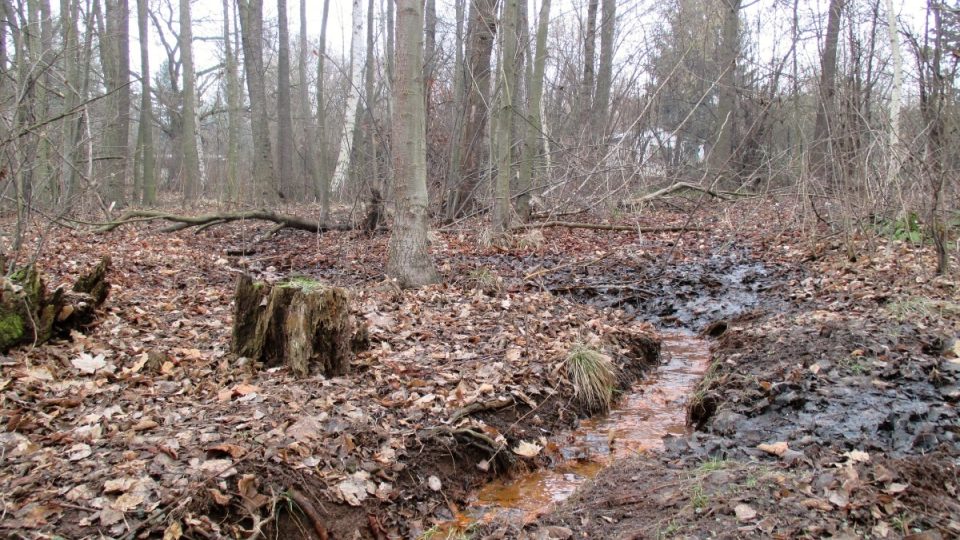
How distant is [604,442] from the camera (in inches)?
182

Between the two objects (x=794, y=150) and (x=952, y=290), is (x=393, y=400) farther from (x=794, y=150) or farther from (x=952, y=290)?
(x=794, y=150)

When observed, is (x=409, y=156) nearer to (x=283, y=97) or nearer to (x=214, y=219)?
(x=214, y=219)

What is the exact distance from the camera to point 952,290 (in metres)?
5.82

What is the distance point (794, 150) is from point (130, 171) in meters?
21.2

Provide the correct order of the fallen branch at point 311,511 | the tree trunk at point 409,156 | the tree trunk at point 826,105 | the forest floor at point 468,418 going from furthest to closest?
the tree trunk at point 826,105, the tree trunk at point 409,156, the fallen branch at point 311,511, the forest floor at point 468,418

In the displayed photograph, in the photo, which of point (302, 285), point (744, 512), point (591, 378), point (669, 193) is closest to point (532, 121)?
point (669, 193)

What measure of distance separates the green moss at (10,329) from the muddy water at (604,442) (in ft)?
11.2

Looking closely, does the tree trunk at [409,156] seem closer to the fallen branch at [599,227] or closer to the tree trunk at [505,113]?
the tree trunk at [505,113]

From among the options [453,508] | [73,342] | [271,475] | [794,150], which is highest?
[794,150]

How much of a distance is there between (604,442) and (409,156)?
356 cm

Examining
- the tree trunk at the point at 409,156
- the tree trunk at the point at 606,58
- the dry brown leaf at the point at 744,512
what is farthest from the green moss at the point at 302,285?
the tree trunk at the point at 606,58

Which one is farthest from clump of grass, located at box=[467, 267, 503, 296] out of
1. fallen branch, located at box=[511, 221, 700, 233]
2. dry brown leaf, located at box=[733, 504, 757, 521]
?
dry brown leaf, located at box=[733, 504, 757, 521]

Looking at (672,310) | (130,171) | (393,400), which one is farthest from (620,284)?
(130,171)

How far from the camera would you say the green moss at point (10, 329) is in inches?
172
